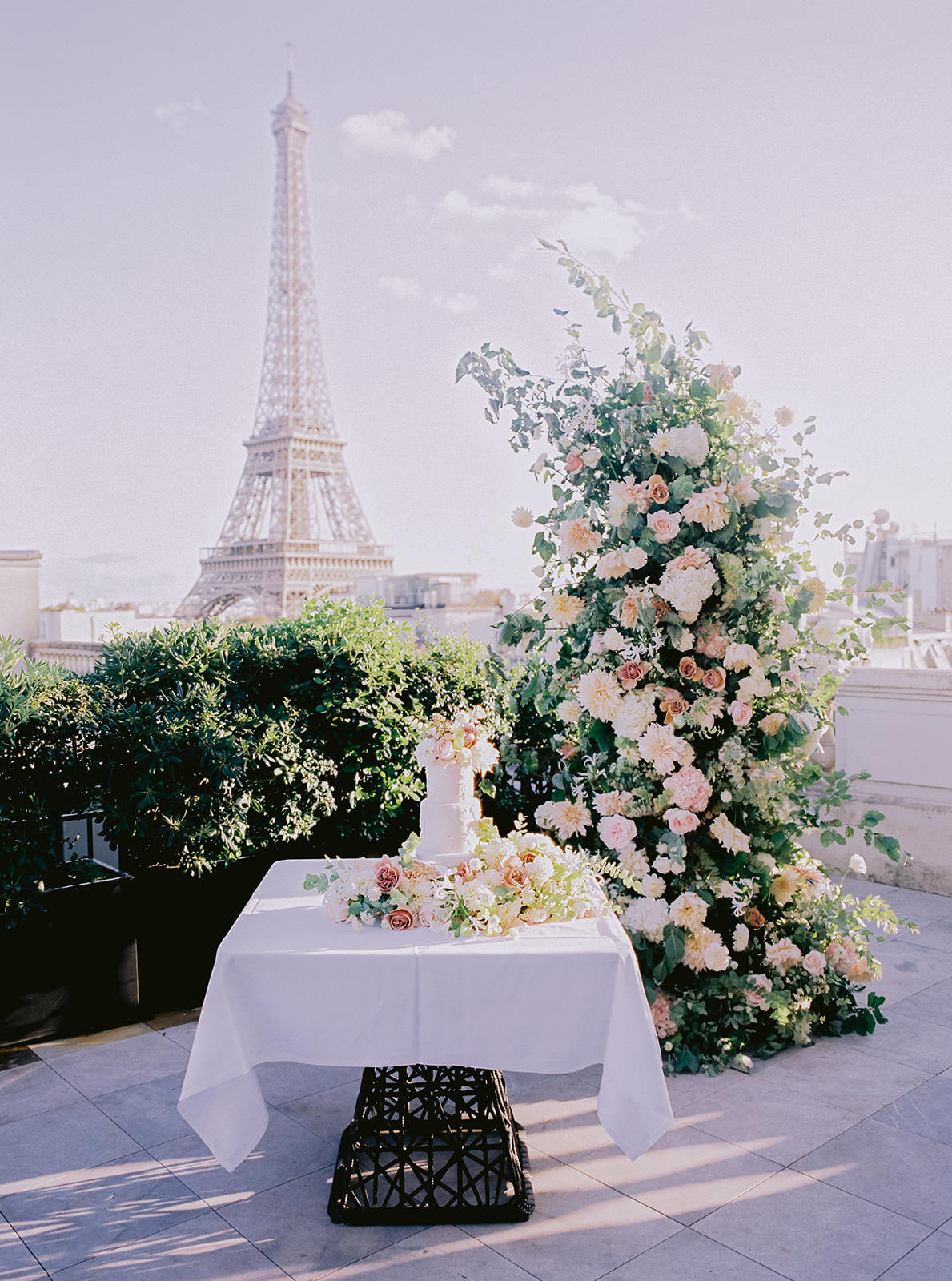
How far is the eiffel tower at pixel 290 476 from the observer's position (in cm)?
2995

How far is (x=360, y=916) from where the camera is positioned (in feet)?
8.05

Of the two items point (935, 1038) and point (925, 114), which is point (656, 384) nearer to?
point (935, 1038)

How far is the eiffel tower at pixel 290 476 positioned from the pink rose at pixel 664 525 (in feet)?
82.3

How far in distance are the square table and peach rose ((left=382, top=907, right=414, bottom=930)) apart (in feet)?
0.41

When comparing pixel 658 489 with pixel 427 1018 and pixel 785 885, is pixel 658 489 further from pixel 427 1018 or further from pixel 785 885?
pixel 427 1018

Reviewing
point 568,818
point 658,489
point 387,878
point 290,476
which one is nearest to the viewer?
point 387,878

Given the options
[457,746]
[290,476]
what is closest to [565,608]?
[457,746]

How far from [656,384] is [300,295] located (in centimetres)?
3283

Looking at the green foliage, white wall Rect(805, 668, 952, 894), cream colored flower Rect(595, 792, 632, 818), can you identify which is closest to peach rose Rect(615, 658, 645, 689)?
cream colored flower Rect(595, 792, 632, 818)

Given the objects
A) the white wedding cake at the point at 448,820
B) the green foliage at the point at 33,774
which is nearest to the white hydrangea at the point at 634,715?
the white wedding cake at the point at 448,820

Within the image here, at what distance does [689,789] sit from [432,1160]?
1.44 m

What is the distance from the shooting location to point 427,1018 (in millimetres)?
2227

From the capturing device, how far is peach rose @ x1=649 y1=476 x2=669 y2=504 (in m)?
3.32

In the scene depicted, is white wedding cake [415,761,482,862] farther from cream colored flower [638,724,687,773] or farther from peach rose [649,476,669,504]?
peach rose [649,476,669,504]
